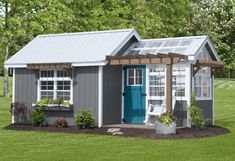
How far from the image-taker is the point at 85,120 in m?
17.4

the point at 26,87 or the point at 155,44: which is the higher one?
the point at 155,44

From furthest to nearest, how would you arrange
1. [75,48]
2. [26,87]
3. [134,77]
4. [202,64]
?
[26,87] → [75,48] → [134,77] → [202,64]

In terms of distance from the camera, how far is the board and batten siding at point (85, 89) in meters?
17.9

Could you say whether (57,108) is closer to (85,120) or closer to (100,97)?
(85,120)

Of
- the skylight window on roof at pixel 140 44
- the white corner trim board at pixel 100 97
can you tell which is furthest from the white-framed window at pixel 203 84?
the white corner trim board at pixel 100 97

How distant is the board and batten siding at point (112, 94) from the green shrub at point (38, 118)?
2353 mm

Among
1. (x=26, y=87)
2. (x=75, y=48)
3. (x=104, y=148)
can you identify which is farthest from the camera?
(x=26, y=87)

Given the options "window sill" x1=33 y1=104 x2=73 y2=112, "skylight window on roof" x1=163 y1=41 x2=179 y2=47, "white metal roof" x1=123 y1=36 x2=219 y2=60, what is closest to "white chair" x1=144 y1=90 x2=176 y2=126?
"white metal roof" x1=123 y1=36 x2=219 y2=60

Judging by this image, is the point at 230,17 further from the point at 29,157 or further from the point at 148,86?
the point at 29,157

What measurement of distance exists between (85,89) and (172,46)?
344 cm

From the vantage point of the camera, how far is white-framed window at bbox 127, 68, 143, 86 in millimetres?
18578

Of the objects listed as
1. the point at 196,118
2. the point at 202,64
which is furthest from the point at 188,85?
the point at 196,118

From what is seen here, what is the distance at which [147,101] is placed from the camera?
1831 centimetres

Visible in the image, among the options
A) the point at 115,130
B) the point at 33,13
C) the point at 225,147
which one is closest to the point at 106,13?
the point at 33,13
